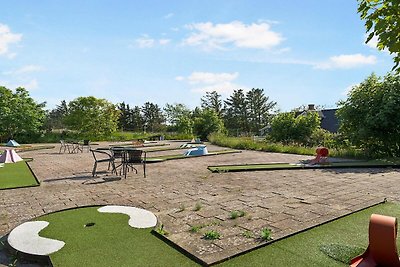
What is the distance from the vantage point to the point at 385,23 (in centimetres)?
192

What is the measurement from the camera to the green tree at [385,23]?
74.2 inches

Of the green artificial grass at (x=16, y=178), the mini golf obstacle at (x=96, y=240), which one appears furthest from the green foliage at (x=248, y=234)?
the green artificial grass at (x=16, y=178)

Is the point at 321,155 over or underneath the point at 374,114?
underneath

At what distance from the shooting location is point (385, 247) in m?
2.39

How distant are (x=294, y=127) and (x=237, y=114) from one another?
3149 centimetres

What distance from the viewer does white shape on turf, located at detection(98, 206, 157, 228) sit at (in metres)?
3.77

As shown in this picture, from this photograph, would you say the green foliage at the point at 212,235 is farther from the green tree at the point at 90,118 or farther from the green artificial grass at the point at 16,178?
the green tree at the point at 90,118

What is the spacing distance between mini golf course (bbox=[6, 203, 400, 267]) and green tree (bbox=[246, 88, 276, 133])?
43.9 m

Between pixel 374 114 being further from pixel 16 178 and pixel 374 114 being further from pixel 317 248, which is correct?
pixel 16 178

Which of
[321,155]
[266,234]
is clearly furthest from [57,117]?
[266,234]

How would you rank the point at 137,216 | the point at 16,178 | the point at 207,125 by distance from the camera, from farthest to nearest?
1. the point at 207,125
2. the point at 16,178
3. the point at 137,216

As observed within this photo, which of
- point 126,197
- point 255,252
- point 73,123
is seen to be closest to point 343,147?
point 126,197

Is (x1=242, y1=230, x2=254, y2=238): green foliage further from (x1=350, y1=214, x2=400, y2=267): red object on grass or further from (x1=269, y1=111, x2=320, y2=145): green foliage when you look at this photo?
(x1=269, y1=111, x2=320, y2=145): green foliage

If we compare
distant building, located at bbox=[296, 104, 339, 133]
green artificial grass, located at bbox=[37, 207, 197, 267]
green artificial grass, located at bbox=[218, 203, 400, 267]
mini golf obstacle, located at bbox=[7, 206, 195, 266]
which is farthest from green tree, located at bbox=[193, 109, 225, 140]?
green artificial grass, located at bbox=[218, 203, 400, 267]
